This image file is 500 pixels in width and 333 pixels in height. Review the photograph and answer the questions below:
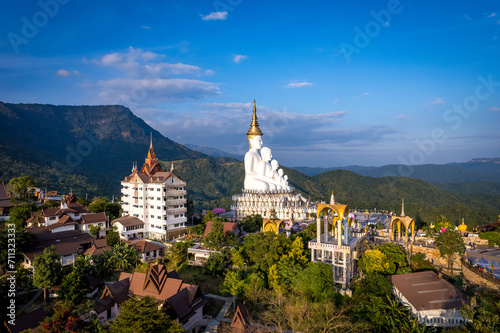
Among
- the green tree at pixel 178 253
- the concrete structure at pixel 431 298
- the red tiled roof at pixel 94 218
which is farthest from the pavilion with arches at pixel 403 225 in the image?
the red tiled roof at pixel 94 218

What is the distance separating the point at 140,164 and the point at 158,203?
82.3 metres

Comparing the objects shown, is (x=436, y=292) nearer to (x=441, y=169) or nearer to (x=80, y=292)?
(x=80, y=292)

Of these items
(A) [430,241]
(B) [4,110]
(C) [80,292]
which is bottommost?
(C) [80,292]

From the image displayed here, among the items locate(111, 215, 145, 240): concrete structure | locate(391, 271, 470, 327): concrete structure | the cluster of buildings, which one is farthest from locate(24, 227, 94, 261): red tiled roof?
locate(391, 271, 470, 327): concrete structure

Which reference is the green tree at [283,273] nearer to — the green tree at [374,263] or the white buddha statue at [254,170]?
the green tree at [374,263]

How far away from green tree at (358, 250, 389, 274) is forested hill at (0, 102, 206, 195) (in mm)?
55467

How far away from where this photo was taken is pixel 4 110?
342ft

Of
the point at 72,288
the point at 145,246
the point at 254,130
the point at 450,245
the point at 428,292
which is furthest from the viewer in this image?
the point at 254,130

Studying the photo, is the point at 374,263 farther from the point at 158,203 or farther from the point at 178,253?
the point at 158,203

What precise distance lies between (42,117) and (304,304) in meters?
130

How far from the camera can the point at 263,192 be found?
141ft

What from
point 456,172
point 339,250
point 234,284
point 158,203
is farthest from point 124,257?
point 456,172

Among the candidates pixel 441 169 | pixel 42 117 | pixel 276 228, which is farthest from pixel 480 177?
pixel 42 117

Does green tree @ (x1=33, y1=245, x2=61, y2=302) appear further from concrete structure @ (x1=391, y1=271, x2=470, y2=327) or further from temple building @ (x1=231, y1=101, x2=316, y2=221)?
temple building @ (x1=231, y1=101, x2=316, y2=221)
